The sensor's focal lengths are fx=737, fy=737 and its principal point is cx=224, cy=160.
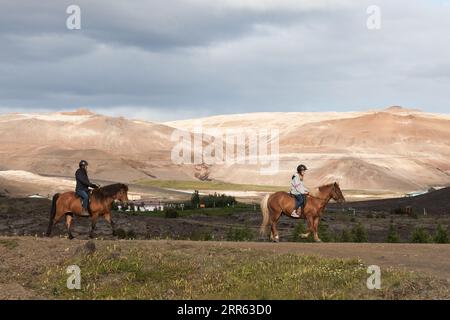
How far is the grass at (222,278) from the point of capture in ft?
A: 59.0

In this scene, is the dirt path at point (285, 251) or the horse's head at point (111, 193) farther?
the horse's head at point (111, 193)

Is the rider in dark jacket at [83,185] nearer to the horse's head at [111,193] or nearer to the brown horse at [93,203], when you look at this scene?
the brown horse at [93,203]

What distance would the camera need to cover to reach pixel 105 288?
1939 centimetres

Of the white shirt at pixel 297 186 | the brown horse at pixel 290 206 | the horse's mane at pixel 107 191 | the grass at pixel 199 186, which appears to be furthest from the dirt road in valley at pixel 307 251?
the grass at pixel 199 186

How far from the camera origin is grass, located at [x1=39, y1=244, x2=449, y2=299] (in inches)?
707

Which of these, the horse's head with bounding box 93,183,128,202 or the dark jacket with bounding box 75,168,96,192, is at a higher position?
the dark jacket with bounding box 75,168,96,192

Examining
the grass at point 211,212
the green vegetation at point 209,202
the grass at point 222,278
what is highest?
the grass at point 222,278

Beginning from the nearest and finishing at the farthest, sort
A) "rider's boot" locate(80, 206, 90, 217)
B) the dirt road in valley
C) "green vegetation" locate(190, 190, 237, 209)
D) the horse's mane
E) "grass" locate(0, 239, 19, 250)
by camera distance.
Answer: the dirt road in valley → "grass" locate(0, 239, 19, 250) → "rider's boot" locate(80, 206, 90, 217) → the horse's mane → "green vegetation" locate(190, 190, 237, 209)

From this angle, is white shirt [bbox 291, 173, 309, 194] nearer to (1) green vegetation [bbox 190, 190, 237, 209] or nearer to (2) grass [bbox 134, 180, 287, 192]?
(1) green vegetation [bbox 190, 190, 237, 209]

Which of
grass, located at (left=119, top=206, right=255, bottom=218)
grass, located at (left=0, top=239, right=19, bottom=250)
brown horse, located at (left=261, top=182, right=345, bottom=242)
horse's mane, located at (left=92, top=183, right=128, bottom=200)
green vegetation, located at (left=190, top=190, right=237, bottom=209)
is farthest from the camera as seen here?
green vegetation, located at (left=190, top=190, right=237, bottom=209)

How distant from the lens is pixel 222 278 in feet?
64.9

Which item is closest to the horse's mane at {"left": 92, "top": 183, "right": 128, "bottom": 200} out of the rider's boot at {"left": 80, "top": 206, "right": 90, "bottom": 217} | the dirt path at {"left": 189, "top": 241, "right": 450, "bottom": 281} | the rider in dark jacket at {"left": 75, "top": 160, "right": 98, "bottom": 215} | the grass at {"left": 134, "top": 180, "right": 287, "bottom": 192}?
the rider in dark jacket at {"left": 75, "top": 160, "right": 98, "bottom": 215}

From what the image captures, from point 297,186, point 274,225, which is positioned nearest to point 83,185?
point 274,225
